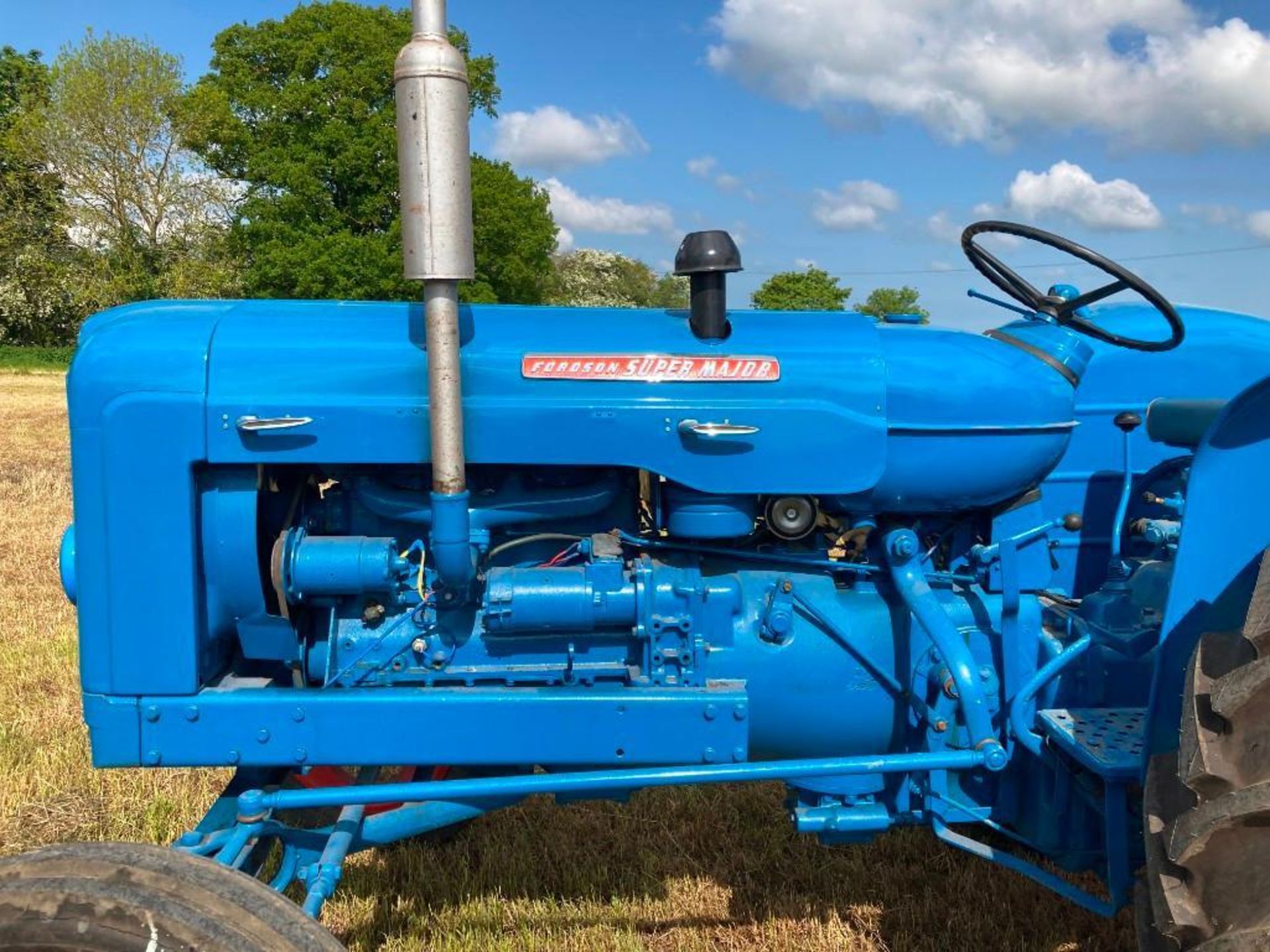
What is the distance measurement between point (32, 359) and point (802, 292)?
26.9 m

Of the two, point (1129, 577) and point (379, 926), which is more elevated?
point (1129, 577)

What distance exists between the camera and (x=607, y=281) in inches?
2435

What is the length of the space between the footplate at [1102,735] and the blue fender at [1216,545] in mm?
82

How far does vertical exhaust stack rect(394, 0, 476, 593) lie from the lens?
1.90 metres

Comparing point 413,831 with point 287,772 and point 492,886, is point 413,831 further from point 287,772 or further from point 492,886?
point 492,886

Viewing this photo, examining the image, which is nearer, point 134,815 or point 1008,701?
point 1008,701

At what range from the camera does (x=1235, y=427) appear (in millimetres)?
1973

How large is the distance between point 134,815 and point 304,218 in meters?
25.9

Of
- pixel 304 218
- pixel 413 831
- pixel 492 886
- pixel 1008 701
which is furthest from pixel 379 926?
pixel 304 218

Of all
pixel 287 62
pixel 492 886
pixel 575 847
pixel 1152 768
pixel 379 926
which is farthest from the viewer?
pixel 287 62

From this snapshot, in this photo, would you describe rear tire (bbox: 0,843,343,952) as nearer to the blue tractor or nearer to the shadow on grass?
the blue tractor

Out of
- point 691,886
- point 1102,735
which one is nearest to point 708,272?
point 1102,735

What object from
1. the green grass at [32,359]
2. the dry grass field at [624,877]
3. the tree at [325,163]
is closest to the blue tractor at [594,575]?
the dry grass field at [624,877]

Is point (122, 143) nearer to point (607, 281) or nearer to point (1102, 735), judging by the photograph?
point (1102, 735)
